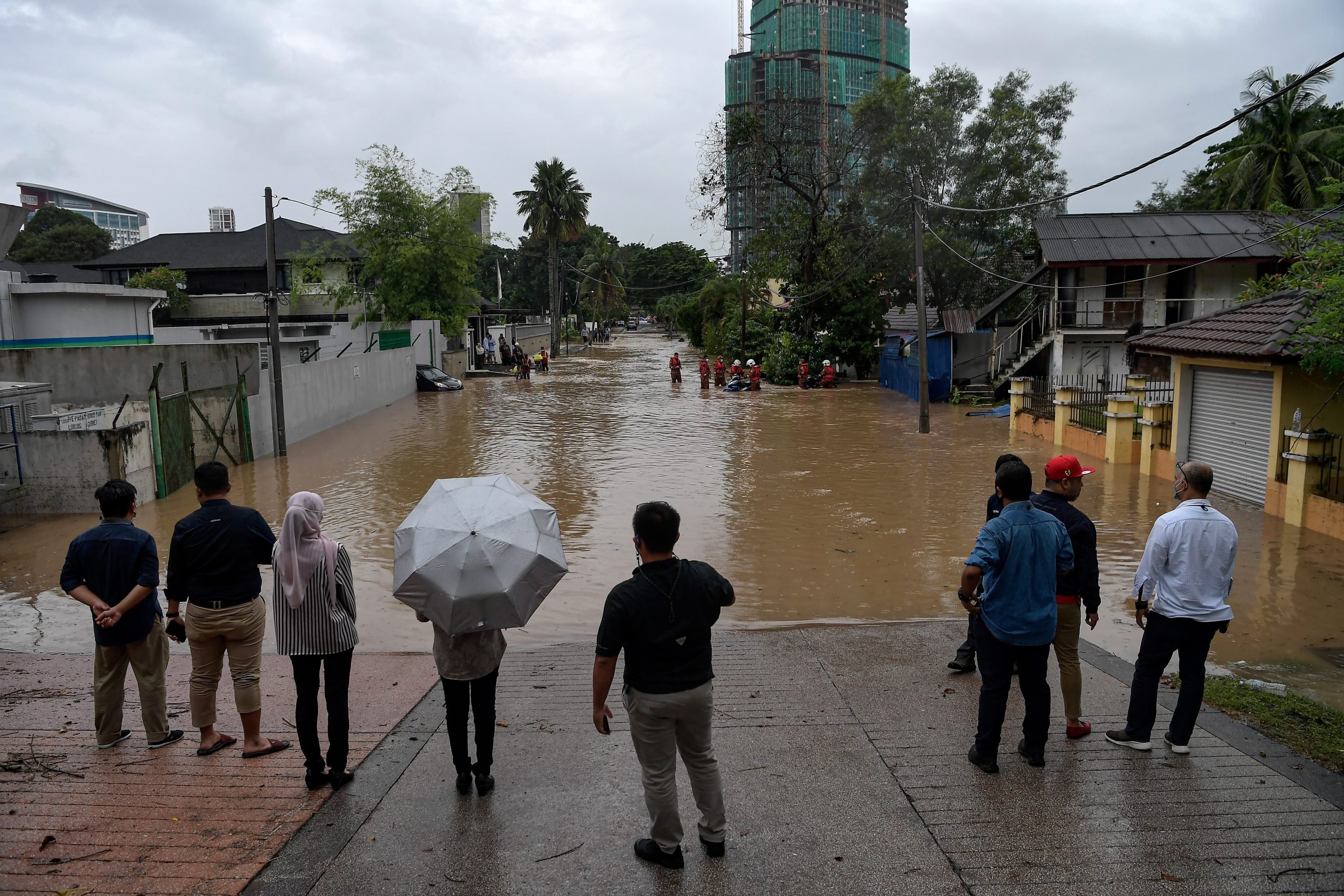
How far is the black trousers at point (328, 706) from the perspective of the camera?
16.2 ft

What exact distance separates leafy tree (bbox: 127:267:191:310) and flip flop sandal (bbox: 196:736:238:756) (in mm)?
41043

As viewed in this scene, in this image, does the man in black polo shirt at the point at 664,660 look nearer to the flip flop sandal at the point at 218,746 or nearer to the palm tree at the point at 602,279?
the flip flop sandal at the point at 218,746

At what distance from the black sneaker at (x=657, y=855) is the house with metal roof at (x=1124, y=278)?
29310mm

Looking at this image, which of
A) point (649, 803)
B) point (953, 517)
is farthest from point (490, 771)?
point (953, 517)

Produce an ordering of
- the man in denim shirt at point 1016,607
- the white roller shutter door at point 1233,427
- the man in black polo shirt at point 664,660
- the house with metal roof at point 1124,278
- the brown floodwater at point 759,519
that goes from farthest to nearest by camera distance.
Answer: the house with metal roof at point 1124,278 → the white roller shutter door at point 1233,427 → the brown floodwater at point 759,519 → the man in denim shirt at point 1016,607 → the man in black polo shirt at point 664,660

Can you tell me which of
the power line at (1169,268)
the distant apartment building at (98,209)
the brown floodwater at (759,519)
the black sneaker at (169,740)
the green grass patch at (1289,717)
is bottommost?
the brown floodwater at (759,519)

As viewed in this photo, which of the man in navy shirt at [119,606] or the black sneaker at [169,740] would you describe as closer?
the man in navy shirt at [119,606]

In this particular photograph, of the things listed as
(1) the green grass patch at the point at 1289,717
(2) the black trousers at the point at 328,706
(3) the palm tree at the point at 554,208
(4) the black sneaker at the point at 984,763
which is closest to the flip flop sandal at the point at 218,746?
(2) the black trousers at the point at 328,706

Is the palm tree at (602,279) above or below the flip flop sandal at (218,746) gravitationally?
above

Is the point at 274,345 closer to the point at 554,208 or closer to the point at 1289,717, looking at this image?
the point at 1289,717

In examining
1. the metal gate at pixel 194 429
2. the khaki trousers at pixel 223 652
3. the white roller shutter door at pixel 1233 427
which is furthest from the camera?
the metal gate at pixel 194 429

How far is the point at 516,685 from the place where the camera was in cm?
696

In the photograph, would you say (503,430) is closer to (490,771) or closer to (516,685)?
(516,685)

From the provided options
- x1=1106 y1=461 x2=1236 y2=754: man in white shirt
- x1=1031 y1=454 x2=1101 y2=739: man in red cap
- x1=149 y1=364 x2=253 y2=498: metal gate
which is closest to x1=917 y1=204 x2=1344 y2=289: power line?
x1=1106 y1=461 x2=1236 y2=754: man in white shirt
